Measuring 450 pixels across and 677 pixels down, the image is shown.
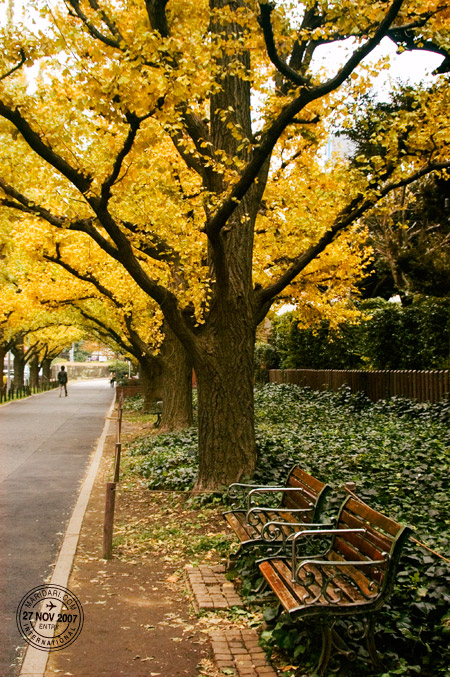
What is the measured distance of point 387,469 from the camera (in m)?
8.95

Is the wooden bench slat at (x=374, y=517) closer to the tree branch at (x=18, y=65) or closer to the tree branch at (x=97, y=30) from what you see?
Result: the tree branch at (x=18, y=65)

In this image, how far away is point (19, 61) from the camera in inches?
324

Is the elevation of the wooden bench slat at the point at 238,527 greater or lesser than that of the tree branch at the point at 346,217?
lesser

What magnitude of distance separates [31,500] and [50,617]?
4.94 meters

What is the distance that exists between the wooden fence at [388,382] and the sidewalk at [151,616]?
7.47 m

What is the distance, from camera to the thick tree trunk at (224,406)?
952 centimetres

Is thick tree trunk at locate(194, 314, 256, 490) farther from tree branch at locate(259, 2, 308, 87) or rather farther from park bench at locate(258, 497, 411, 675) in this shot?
park bench at locate(258, 497, 411, 675)

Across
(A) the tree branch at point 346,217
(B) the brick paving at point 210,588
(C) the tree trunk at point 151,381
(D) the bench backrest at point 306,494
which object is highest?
(A) the tree branch at point 346,217

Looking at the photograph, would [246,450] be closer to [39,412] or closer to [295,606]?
[295,606]

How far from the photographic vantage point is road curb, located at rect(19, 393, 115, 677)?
14.6ft

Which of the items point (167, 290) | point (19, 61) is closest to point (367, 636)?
point (167, 290)

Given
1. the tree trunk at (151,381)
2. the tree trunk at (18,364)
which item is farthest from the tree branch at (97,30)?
the tree trunk at (18,364)

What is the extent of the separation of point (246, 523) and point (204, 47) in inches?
203

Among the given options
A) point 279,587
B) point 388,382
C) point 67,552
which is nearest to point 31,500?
point 67,552
